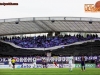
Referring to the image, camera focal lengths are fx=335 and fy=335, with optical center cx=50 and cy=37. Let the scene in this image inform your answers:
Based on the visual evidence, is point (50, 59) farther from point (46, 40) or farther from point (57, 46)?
point (46, 40)

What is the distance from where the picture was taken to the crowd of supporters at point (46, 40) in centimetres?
7400

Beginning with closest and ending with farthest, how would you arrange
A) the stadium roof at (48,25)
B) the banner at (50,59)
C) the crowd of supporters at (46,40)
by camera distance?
the banner at (50,59), the stadium roof at (48,25), the crowd of supporters at (46,40)

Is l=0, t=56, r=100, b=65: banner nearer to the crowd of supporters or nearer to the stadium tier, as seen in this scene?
the stadium tier

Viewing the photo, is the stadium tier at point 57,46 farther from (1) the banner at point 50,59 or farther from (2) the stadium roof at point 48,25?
(1) the banner at point 50,59

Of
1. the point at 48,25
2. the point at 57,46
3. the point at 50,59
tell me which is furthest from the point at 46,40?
the point at 50,59

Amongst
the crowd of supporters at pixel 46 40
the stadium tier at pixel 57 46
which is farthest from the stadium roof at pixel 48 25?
the stadium tier at pixel 57 46

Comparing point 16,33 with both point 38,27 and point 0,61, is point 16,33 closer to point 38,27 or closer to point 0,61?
point 38,27

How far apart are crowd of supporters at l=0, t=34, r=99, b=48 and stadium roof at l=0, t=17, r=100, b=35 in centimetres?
157

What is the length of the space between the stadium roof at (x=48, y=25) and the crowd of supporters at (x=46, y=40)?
157cm

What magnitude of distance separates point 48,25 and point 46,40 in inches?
277

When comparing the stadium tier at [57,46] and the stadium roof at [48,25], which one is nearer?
the stadium roof at [48,25]

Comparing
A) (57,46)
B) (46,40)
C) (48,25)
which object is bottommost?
(57,46)

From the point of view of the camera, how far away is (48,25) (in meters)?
70.3

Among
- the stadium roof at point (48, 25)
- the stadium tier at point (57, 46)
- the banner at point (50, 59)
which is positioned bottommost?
the banner at point (50, 59)
